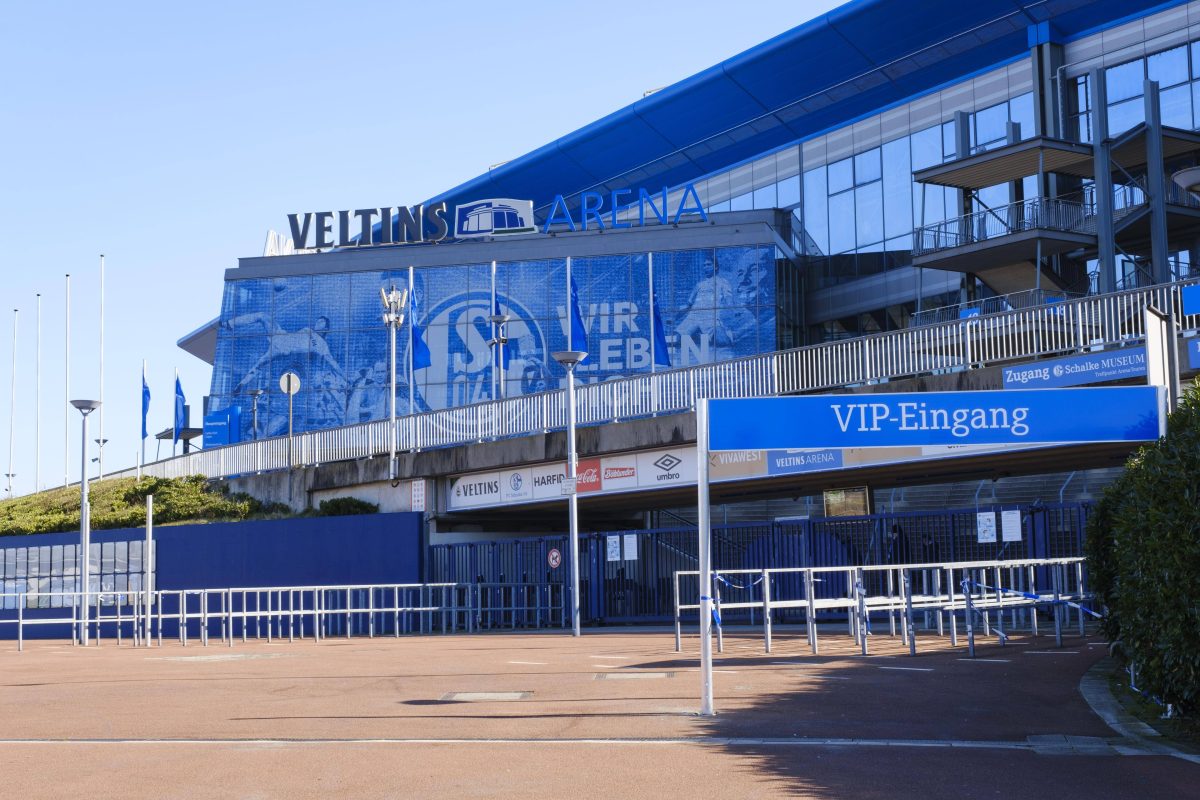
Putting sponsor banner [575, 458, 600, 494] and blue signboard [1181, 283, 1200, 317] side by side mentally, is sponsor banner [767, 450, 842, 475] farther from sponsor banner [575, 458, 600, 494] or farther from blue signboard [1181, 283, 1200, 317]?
blue signboard [1181, 283, 1200, 317]

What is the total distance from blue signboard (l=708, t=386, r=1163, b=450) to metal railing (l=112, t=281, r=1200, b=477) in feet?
28.6

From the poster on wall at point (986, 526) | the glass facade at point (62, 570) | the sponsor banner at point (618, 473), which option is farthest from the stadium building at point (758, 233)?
the poster on wall at point (986, 526)

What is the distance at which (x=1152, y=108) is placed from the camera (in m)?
37.7

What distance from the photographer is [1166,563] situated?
9.84 m

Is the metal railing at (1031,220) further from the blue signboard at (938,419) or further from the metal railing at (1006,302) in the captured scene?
the blue signboard at (938,419)

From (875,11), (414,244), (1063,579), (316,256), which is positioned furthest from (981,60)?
(1063,579)

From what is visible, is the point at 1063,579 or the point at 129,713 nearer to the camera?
the point at 129,713

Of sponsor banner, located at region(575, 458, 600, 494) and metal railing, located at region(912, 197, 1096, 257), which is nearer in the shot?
sponsor banner, located at region(575, 458, 600, 494)

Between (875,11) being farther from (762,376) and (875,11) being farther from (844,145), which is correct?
(762,376)

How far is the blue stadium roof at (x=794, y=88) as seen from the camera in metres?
45.4

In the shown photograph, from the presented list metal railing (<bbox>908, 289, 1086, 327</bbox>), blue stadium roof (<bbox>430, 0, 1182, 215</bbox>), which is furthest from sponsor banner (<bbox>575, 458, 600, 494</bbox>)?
blue stadium roof (<bbox>430, 0, 1182, 215</bbox>)

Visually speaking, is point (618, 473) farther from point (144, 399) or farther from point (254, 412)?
point (144, 399)

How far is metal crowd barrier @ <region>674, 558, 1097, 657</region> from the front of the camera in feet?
59.7

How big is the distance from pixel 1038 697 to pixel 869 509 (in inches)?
701
